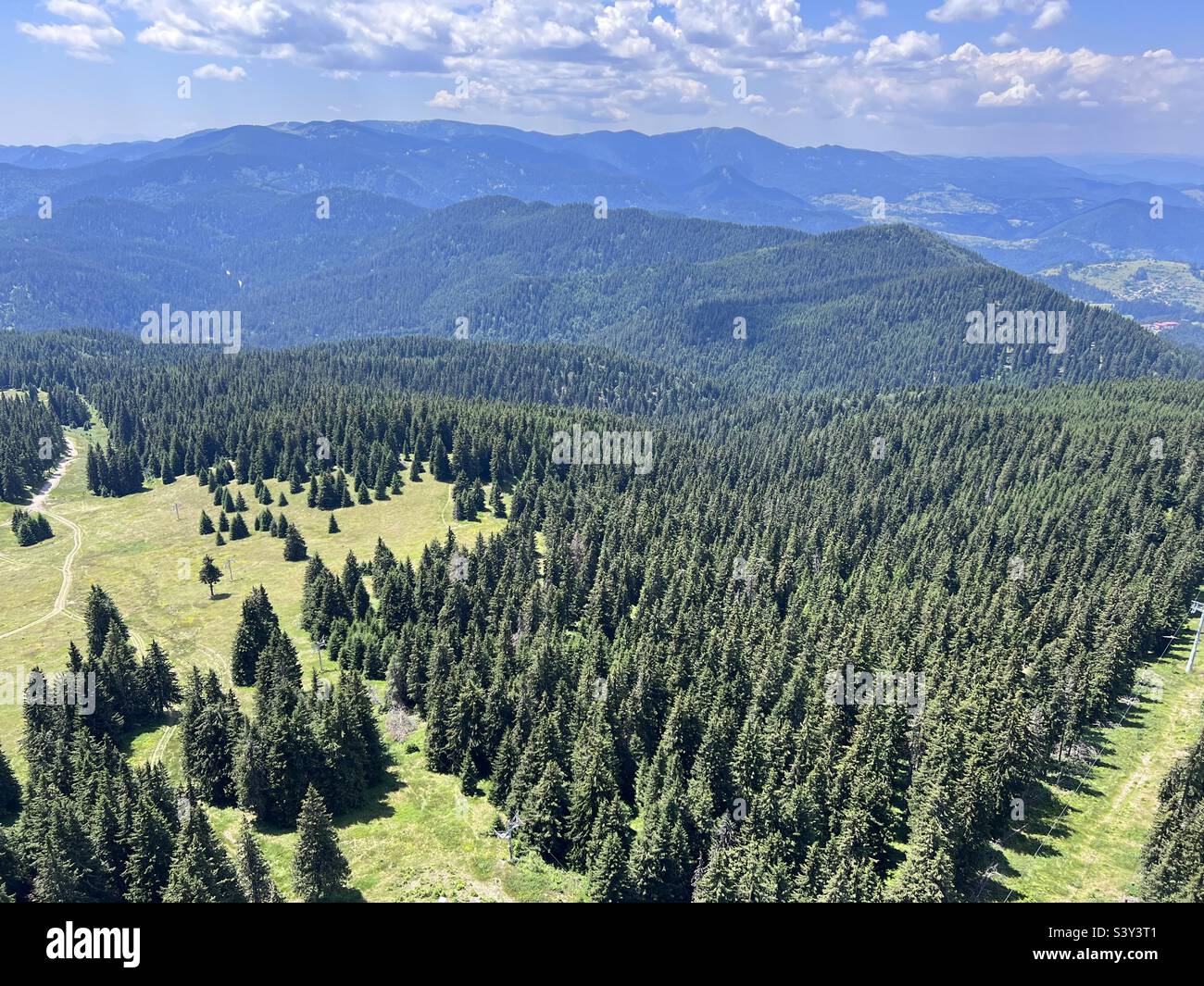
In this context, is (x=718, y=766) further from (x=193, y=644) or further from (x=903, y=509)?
(x=903, y=509)

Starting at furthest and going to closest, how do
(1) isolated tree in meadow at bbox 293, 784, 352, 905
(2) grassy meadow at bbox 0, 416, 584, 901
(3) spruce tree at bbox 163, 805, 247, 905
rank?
(2) grassy meadow at bbox 0, 416, 584, 901
(1) isolated tree in meadow at bbox 293, 784, 352, 905
(3) spruce tree at bbox 163, 805, 247, 905

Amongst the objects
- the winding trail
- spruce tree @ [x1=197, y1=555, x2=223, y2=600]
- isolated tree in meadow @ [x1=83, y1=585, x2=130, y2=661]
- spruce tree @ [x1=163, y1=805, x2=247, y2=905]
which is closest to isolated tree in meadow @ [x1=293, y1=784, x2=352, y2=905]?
spruce tree @ [x1=163, y1=805, x2=247, y2=905]

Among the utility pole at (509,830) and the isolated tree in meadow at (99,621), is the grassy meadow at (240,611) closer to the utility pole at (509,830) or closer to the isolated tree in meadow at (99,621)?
the utility pole at (509,830)

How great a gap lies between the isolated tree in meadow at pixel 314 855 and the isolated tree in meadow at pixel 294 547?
98725 millimetres

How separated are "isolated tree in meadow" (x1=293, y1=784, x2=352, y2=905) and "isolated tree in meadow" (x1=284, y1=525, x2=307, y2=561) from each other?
9872 cm

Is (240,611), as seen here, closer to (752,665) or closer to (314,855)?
(314,855)

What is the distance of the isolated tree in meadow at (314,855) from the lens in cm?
5950

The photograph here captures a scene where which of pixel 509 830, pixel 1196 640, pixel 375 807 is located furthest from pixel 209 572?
pixel 1196 640

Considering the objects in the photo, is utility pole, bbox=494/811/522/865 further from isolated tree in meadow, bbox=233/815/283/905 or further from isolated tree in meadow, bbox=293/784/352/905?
isolated tree in meadow, bbox=233/815/283/905

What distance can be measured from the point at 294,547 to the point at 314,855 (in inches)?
3975

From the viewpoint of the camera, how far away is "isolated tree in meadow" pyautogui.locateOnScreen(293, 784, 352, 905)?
59.5 m

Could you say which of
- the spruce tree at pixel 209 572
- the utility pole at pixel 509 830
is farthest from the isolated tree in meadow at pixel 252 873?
the spruce tree at pixel 209 572

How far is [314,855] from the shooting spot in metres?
60.3

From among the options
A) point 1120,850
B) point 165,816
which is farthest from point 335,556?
point 1120,850
